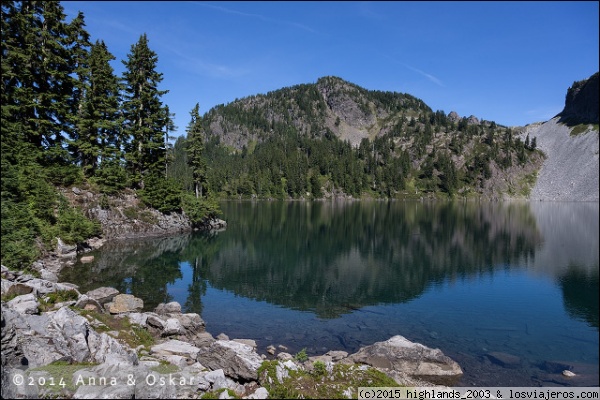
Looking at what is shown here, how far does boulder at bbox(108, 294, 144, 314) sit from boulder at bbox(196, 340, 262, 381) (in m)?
11.4

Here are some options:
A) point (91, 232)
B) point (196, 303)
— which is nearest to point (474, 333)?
point (196, 303)

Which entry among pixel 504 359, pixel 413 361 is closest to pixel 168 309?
pixel 413 361

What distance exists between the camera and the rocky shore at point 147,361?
12461 mm

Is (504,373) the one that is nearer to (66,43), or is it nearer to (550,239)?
(550,239)

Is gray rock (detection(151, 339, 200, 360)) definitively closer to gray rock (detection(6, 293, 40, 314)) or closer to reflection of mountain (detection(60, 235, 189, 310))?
gray rock (detection(6, 293, 40, 314))

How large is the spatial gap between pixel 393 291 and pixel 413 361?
56.3 feet

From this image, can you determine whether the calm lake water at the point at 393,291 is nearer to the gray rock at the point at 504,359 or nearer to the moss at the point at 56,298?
the gray rock at the point at 504,359

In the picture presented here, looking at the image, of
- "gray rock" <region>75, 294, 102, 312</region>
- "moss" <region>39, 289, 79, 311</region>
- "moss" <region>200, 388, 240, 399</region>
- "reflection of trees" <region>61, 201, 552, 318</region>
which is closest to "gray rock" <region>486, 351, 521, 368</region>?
"reflection of trees" <region>61, 201, 552, 318</region>

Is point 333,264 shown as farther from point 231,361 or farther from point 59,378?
point 59,378

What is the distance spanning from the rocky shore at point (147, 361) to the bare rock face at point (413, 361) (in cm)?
5

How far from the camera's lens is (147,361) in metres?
16.5

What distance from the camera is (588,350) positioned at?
23.0 meters

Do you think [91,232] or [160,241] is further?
[160,241]

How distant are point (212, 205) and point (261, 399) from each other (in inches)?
2609
